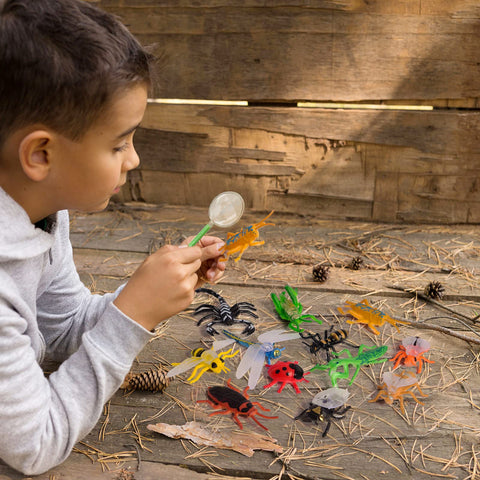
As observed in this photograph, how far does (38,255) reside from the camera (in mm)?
1140

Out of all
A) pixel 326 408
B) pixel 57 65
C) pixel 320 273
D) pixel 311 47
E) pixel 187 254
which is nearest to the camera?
pixel 57 65

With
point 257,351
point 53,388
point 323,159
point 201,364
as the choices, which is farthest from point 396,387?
point 323,159

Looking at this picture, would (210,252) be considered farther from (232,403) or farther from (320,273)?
(320,273)

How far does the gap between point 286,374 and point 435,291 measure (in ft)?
2.27

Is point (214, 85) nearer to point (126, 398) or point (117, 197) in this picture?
point (117, 197)

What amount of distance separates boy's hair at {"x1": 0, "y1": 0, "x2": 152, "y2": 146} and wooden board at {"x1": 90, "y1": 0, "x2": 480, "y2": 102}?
1294mm

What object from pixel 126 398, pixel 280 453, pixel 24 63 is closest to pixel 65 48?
pixel 24 63

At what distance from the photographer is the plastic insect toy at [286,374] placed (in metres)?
1.38

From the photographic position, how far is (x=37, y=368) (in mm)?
1057

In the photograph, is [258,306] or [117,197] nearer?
[258,306]

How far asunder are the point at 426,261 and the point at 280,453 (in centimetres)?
117

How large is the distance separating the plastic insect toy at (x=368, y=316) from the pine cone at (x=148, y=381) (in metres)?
0.64

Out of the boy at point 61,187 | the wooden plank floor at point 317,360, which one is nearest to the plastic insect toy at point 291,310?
the wooden plank floor at point 317,360

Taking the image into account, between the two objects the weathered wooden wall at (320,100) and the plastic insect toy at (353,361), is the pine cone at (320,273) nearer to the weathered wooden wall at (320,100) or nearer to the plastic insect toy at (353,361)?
the plastic insect toy at (353,361)
